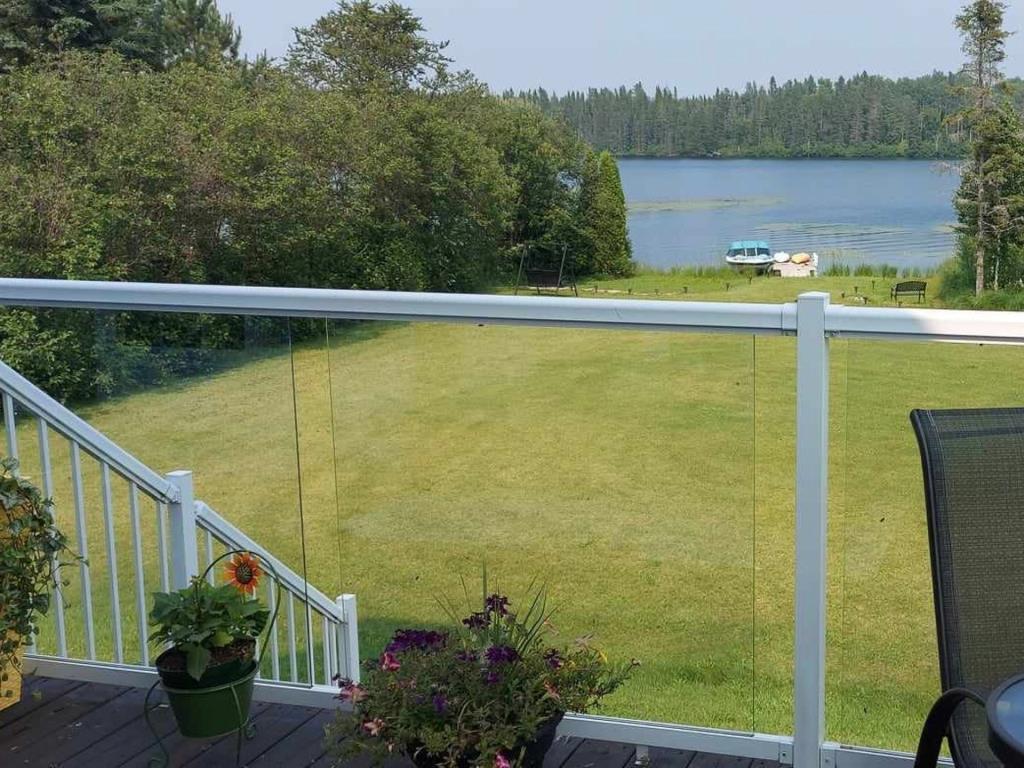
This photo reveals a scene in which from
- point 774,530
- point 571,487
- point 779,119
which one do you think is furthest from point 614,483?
point 779,119

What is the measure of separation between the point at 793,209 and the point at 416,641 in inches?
1290

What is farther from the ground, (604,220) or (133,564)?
(604,220)

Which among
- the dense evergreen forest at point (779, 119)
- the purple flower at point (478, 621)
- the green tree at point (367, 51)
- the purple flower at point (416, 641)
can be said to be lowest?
the purple flower at point (416, 641)

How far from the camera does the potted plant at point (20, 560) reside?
7.73ft

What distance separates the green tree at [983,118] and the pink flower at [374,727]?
28545mm

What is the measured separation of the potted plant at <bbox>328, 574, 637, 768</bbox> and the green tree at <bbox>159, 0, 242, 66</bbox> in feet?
80.9

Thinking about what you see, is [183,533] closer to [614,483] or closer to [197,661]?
[197,661]

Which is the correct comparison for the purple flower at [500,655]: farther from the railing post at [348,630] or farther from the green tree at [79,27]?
the green tree at [79,27]

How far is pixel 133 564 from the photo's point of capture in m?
2.68

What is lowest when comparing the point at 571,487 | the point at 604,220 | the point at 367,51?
the point at 604,220

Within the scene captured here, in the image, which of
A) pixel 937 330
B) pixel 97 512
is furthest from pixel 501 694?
pixel 97 512

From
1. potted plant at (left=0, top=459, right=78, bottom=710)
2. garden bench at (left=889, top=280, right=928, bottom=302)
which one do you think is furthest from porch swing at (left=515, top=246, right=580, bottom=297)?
potted plant at (left=0, top=459, right=78, bottom=710)

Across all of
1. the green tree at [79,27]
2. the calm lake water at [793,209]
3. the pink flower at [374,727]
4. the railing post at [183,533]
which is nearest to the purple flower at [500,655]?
the pink flower at [374,727]

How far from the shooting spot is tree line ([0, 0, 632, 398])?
589 inches
